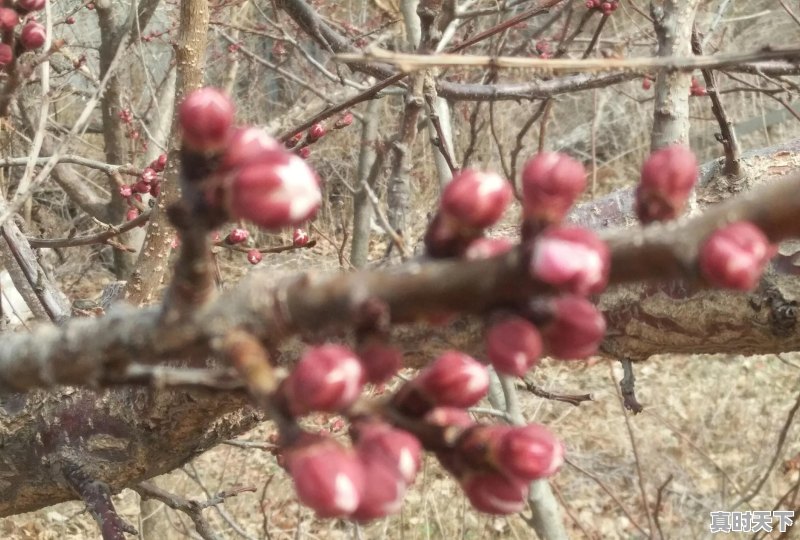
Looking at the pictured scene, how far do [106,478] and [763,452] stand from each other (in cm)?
576

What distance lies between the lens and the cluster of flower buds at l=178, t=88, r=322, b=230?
594 millimetres

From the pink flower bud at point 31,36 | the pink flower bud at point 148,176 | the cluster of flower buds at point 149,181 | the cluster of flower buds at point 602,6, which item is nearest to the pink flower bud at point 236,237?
the cluster of flower buds at point 149,181

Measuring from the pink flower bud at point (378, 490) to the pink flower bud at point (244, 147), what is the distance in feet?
0.93

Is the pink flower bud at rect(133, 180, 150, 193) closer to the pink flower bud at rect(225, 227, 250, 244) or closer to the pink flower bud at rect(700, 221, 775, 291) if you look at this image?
the pink flower bud at rect(225, 227, 250, 244)

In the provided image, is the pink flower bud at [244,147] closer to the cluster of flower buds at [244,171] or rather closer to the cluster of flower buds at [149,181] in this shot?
the cluster of flower buds at [244,171]

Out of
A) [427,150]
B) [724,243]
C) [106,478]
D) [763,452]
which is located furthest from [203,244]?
[427,150]

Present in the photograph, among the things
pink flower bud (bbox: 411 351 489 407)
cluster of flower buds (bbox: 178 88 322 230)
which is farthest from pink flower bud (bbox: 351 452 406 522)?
cluster of flower buds (bbox: 178 88 322 230)

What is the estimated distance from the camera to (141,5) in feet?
16.2

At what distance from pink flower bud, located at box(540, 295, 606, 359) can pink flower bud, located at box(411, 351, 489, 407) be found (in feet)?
0.27

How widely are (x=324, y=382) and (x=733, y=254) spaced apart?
1.11ft

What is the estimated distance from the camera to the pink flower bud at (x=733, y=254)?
557 mm

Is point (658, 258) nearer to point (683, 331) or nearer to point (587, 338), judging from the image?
point (587, 338)

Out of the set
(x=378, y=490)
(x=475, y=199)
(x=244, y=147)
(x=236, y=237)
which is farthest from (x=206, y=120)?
(x=236, y=237)

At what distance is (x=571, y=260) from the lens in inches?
22.4
